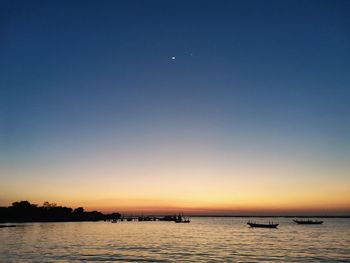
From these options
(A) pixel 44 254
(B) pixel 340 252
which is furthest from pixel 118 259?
(B) pixel 340 252

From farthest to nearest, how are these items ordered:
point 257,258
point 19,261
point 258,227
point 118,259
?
point 258,227 → point 257,258 → point 118,259 → point 19,261

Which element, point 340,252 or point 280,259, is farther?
point 340,252

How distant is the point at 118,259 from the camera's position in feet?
171

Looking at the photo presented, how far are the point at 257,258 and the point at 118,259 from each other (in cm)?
2112

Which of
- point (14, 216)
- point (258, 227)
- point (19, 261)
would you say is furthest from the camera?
point (14, 216)

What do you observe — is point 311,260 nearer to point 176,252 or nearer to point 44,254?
point 176,252

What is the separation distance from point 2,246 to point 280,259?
48493mm

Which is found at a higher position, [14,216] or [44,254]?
[14,216]

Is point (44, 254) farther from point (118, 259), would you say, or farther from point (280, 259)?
point (280, 259)

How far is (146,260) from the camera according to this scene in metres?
52.4

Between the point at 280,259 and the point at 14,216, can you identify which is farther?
the point at 14,216

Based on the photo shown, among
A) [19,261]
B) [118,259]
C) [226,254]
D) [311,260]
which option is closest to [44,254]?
[19,261]

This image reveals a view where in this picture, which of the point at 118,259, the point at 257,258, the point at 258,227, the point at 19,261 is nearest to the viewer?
the point at 19,261

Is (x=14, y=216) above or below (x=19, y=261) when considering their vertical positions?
above
